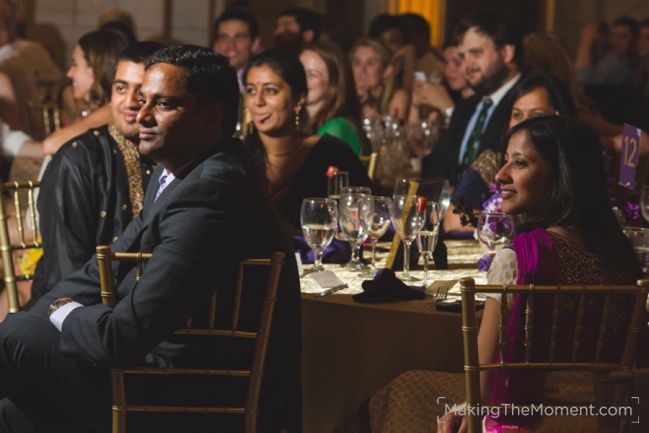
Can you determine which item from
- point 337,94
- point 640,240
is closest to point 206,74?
point 640,240

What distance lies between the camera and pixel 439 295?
2811 mm

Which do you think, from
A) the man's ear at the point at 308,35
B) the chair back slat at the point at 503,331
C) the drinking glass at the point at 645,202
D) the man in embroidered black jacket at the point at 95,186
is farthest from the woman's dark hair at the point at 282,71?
the man's ear at the point at 308,35

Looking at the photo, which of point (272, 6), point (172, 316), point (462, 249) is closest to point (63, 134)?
point (462, 249)

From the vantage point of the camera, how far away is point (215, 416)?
246 cm

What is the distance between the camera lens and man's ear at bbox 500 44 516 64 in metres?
5.58

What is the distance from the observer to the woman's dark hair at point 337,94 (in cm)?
535

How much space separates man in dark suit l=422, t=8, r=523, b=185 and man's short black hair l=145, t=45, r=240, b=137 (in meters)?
3.02

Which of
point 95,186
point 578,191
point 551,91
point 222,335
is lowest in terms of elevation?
point 222,335

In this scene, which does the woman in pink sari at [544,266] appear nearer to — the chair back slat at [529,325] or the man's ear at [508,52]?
the chair back slat at [529,325]

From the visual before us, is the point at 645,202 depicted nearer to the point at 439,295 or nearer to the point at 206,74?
the point at 439,295

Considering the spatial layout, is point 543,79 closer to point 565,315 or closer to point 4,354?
point 565,315

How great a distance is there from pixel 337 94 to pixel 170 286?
10.7 ft

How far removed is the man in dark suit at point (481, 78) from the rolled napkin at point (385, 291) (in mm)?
2676

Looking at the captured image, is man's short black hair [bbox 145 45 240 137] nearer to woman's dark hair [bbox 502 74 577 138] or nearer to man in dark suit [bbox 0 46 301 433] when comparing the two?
man in dark suit [bbox 0 46 301 433]
